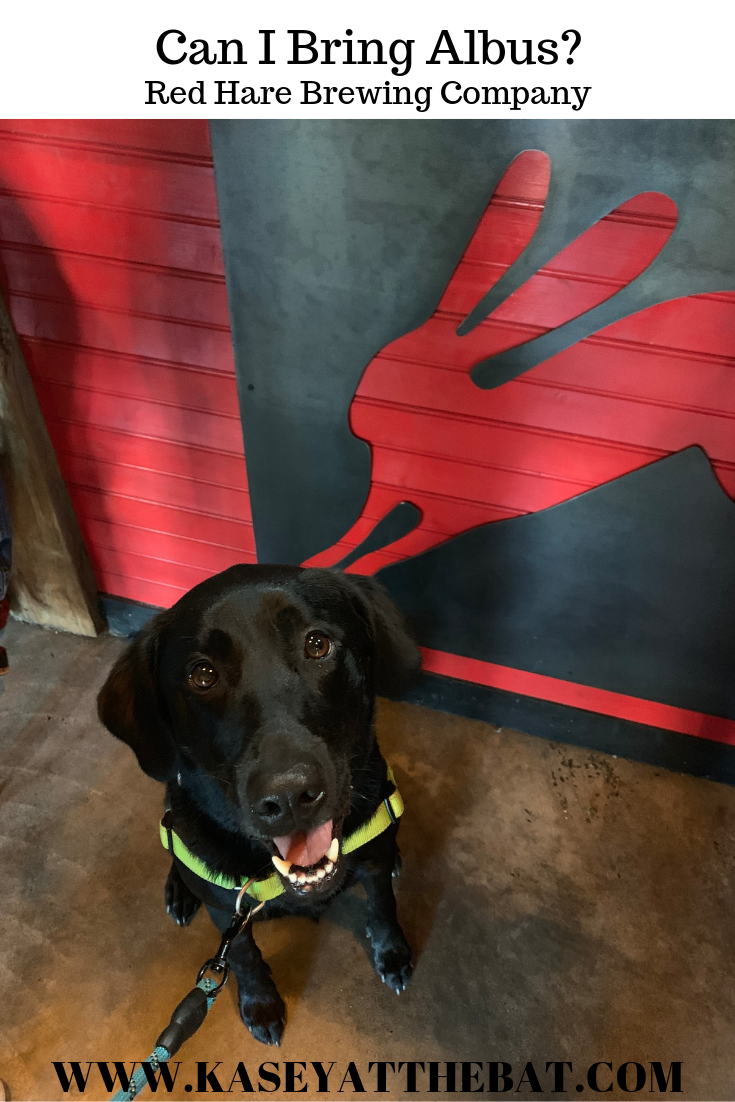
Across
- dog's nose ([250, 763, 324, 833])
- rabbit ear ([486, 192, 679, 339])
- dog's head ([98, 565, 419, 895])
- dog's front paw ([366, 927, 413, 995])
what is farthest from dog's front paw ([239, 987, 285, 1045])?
rabbit ear ([486, 192, 679, 339])

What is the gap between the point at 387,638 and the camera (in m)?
1.50

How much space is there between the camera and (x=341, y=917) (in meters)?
1.87

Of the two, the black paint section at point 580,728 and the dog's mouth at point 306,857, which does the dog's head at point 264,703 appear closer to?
the dog's mouth at point 306,857

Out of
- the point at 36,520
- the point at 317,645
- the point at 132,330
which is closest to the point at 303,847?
the point at 317,645

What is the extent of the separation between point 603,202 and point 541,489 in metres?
0.75

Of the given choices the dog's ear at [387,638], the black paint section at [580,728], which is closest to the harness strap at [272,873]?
the dog's ear at [387,638]

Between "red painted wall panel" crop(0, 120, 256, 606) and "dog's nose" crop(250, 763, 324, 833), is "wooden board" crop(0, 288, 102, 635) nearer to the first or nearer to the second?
"red painted wall panel" crop(0, 120, 256, 606)

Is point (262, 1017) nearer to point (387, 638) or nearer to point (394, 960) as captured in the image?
point (394, 960)

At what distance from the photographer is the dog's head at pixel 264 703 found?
3.75 ft

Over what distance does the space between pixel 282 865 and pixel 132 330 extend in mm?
1569

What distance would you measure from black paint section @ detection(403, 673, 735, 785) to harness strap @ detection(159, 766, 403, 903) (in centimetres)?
88
